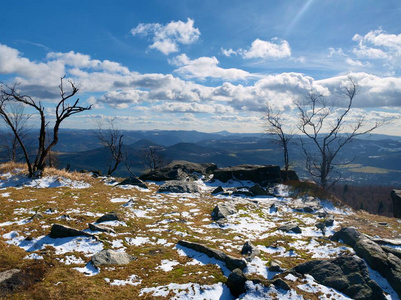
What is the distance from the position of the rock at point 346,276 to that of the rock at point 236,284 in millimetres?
2609

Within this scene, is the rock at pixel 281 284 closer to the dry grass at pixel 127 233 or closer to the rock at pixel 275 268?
the dry grass at pixel 127 233

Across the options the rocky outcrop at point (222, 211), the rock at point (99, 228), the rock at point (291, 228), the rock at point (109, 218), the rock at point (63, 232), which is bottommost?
the rocky outcrop at point (222, 211)

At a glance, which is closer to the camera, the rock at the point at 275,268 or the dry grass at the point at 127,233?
the dry grass at the point at 127,233

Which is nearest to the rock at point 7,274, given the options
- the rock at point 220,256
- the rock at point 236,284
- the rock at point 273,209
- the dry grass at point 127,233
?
the dry grass at point 127,233

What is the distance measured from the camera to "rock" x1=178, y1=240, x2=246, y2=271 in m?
8.62

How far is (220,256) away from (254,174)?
22.7 m

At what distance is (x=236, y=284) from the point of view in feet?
23.6

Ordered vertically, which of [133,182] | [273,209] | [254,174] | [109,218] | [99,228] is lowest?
[273,209]

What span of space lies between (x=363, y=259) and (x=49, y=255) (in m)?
12.6

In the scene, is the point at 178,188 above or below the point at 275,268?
below

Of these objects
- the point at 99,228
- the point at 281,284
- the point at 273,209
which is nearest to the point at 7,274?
the point at 99,228

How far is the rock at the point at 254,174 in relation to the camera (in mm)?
30475

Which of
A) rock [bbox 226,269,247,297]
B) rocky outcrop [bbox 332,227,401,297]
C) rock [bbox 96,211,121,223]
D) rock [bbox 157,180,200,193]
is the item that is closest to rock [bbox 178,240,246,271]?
rock [bbox 226,269,247,297]

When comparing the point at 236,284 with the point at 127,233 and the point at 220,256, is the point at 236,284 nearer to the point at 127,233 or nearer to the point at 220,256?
the point at 220,256
